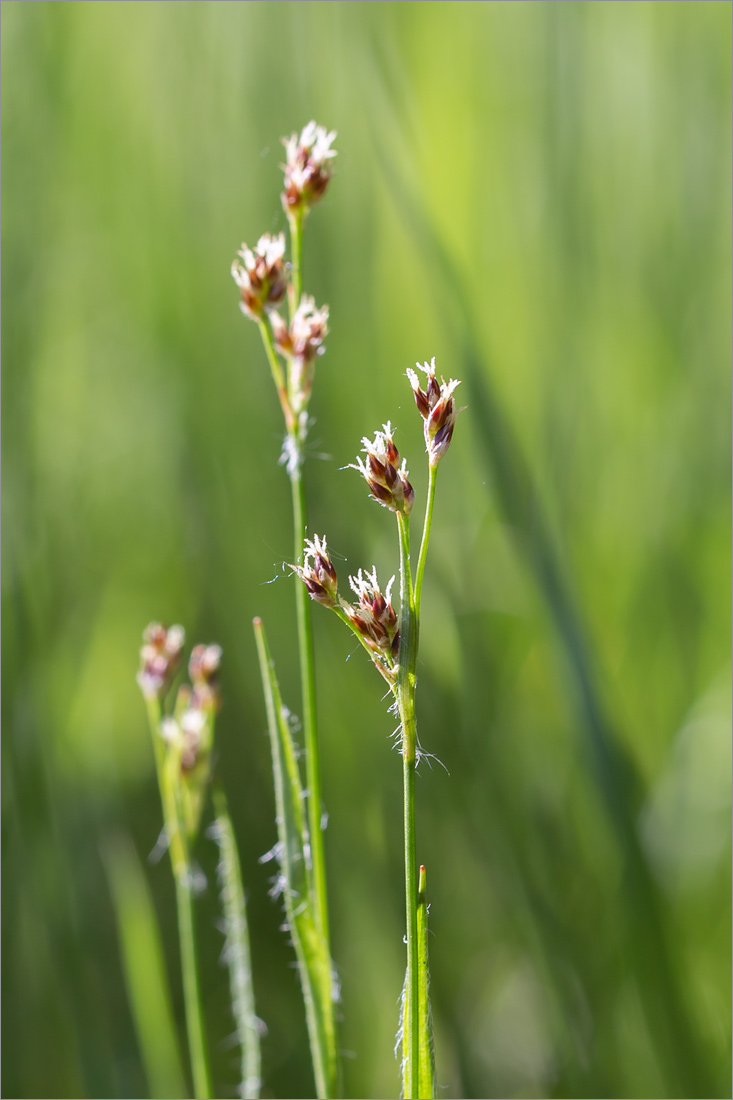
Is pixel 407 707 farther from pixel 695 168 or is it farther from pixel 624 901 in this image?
pixel 695 168

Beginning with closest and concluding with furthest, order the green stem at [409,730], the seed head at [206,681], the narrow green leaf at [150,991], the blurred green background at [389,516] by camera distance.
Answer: the green stem at [409,730] < the seed head at [206,681] < the narrow green leaf at [150,991] < the blurred green background at [389,516]

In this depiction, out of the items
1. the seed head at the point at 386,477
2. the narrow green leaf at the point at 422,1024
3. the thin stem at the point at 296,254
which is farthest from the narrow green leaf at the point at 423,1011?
the thin stem at the point at 296,254

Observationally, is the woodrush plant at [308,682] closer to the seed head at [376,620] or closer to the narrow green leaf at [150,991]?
the seed head at [376,620]

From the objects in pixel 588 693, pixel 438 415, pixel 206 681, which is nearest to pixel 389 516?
pixel 588 693

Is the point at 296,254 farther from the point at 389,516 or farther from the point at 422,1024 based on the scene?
the point at 389,516

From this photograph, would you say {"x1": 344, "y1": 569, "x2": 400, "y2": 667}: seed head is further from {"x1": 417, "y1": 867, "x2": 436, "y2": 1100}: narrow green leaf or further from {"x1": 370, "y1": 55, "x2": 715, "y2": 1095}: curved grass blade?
{"x1": 370, "y1": 55, "x2": 715, "y2": 1095}: curved grass blade

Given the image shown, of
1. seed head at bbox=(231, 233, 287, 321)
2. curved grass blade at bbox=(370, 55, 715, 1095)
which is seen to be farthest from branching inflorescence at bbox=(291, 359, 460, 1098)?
curved grass blade at bbox=(370, 55, 715, 1095)
